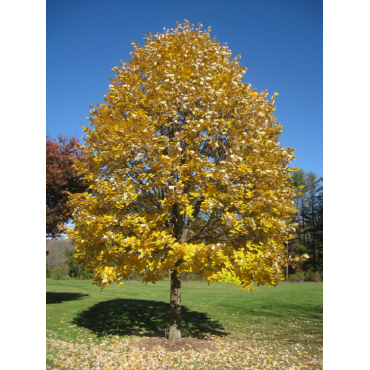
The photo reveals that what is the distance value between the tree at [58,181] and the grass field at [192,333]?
2.51 metres

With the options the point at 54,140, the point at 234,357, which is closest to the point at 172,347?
the point at 234,357

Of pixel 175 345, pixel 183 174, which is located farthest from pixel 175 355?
pixel 183 174

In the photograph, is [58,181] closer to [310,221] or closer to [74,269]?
[74,269]

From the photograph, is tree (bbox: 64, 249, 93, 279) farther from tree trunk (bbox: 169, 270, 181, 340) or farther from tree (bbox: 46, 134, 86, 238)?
tree trunk (bbox: 169, 270, 181, 340)

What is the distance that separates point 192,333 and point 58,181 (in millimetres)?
5467

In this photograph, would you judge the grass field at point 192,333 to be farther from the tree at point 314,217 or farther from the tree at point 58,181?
the tree at point 314,217

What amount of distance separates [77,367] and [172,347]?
1581mm

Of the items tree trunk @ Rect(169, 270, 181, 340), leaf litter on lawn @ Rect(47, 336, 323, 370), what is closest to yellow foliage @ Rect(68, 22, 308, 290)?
tree trunk @ Rect(169, 270, 181, 340)

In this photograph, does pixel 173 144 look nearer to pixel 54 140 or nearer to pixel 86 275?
pixel 54 140

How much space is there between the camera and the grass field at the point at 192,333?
12.5 feet

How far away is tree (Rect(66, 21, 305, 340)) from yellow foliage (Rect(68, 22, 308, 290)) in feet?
0.06

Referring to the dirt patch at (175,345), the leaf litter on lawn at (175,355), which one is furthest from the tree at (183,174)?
the leaf litter on lawn at (175,355)

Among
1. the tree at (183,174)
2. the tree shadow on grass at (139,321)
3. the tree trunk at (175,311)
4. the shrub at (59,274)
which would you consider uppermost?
the tree at (183,174)

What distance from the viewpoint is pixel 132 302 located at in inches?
357
